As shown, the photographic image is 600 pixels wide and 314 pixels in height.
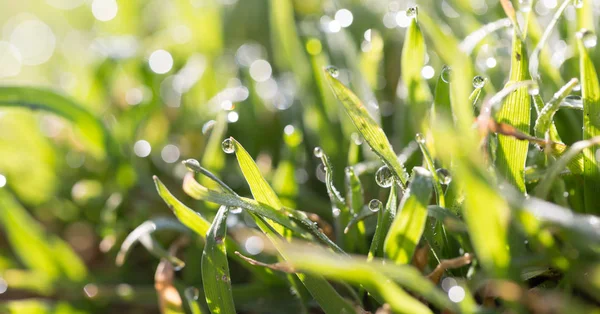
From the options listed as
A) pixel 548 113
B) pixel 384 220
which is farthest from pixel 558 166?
pixel 384 220

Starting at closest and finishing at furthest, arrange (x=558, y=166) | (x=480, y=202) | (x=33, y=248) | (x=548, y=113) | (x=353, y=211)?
(x=480, y=202), (x=558, y=166), (x=548, y=113), (x=353, y=211), (x=33, y=248)

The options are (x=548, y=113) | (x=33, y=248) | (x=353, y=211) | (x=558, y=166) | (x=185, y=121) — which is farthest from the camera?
(x=185, y=121)

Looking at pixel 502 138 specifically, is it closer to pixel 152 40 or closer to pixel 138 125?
pixel 138 125

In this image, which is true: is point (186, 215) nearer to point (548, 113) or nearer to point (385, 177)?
point (385, 177)

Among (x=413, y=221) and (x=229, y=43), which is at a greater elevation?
(x=229, y=43)

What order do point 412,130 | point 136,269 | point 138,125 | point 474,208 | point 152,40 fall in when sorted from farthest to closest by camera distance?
point 152,40 → point 138,125 → point 136,269 → point 412,130 → point 474,208

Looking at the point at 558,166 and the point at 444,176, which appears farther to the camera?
the point at 444,176

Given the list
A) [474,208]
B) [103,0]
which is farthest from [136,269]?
[103,0]
